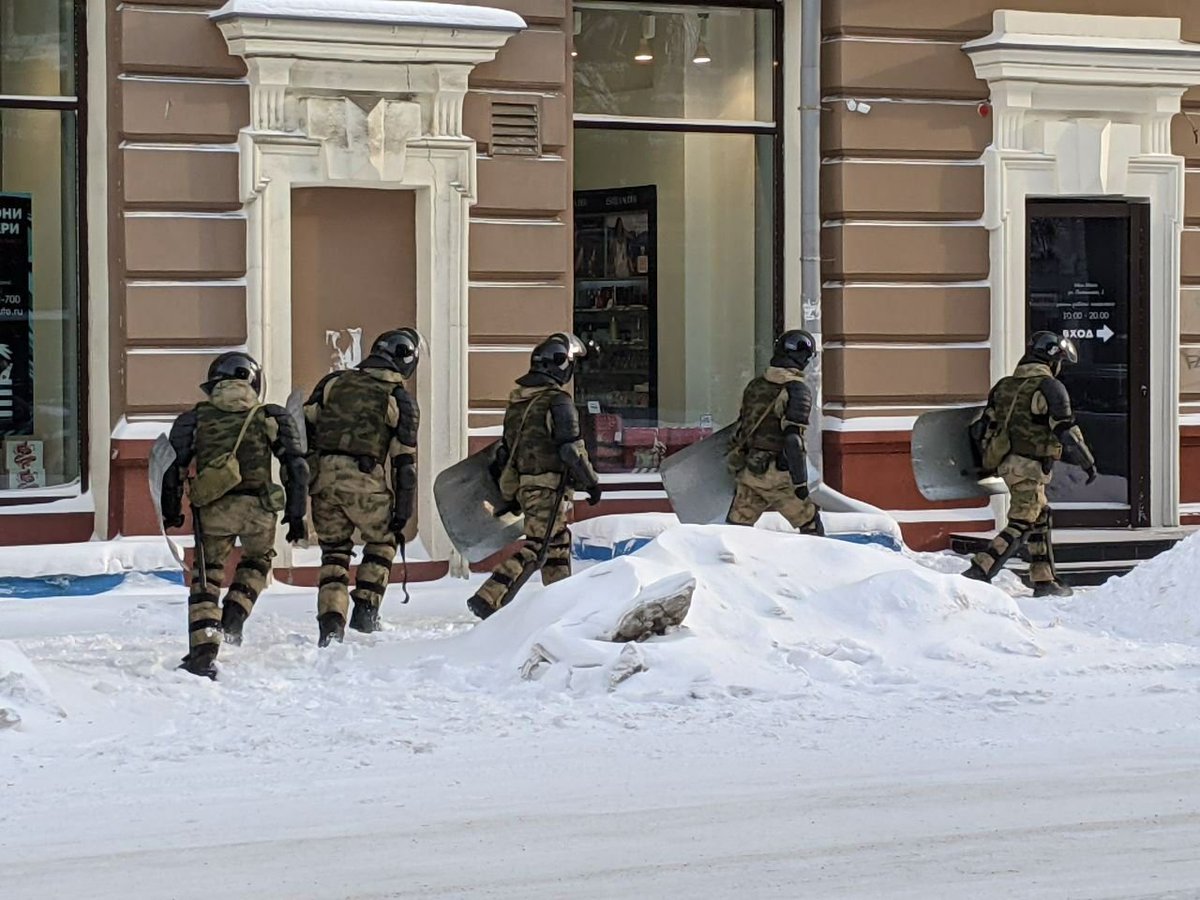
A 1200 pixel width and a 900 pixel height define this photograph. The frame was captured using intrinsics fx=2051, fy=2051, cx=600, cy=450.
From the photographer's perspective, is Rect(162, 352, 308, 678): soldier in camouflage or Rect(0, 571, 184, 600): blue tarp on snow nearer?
Rect(162, 352, 308, 678): soldier in camouflage

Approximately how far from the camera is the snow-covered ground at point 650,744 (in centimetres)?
618

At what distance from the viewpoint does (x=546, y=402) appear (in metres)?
11.6

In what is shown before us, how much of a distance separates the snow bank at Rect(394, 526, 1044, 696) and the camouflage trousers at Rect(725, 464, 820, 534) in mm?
1631

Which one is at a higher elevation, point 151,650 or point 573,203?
point 573,203

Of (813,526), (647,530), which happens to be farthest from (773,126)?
(813,526)

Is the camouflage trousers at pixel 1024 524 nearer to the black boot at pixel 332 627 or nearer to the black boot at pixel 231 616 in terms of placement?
the black boot at pixel 332 627

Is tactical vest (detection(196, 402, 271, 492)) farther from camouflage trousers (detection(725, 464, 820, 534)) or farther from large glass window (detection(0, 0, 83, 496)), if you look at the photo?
large glass window (detection(0, 0, 83, 496))

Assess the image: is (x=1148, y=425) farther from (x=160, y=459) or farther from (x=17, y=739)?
(x=17, y=739)

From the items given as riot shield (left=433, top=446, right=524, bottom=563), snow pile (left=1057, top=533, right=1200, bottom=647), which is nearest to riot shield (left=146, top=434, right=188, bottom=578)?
riot shield (left=433, top=446, right=524, bottom=563)

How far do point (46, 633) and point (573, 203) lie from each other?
4985 millimetres

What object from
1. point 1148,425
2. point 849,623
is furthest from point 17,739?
point 1148,425

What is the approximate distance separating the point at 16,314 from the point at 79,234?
663 millimetres

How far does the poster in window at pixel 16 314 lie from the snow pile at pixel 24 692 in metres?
4.99

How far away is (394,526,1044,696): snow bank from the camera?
916cm
